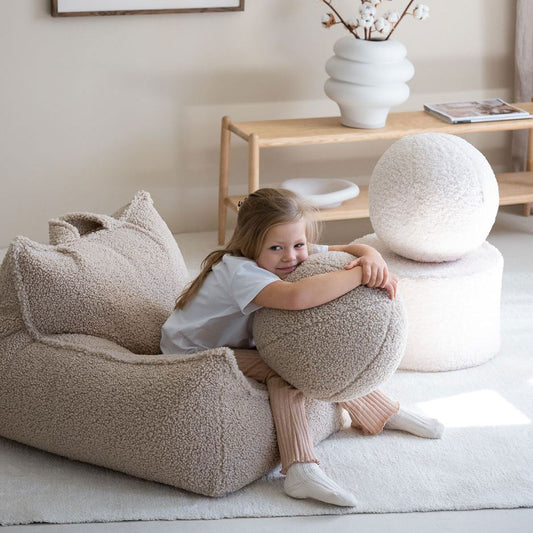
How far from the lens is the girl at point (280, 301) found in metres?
2.12

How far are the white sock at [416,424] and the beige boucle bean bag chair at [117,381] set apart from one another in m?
0.14

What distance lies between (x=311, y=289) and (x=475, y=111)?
75.3 inches

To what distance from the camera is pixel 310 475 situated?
2.11m

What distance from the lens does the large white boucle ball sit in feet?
8.50

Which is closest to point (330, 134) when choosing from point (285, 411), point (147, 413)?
point (285, 411)

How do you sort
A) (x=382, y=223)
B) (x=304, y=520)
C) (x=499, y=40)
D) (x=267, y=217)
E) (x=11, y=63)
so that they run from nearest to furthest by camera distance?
(x=304, y=520) → (x=267, y=217) → (x=382, y=223) → (x=11, y=63) → (x=499, y=40)

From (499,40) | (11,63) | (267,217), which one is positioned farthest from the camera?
(499,40)

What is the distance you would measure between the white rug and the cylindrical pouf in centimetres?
14

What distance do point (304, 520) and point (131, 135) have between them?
217 centimetres

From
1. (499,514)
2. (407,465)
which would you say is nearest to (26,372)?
(407,465)

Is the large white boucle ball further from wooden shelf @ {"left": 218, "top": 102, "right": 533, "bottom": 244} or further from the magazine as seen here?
the magazine

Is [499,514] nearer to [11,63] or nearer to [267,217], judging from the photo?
[267,217]

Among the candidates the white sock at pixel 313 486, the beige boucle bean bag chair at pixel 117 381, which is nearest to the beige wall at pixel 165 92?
the beige boucle bean bag chair at pixel 117 381

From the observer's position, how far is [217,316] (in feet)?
7.56
